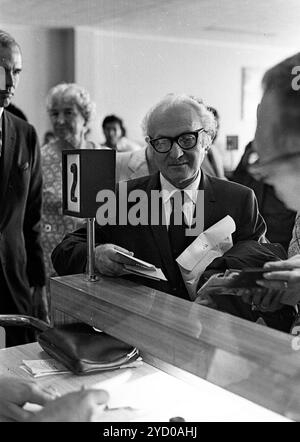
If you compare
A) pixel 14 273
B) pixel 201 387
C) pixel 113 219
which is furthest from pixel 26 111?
pixel 201 387

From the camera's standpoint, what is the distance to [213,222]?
1.84 m

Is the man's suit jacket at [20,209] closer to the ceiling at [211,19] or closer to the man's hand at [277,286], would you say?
the ceiling at [211,19]

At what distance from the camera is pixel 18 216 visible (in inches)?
94.9

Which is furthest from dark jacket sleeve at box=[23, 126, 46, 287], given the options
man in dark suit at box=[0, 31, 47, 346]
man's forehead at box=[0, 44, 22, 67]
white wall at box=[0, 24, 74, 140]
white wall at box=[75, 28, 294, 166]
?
white wall at box=[0, 24, 74, 140]

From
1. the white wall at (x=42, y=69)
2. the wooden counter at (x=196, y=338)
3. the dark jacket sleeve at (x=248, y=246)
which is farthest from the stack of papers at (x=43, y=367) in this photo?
the white wall at (x=42, y=69)

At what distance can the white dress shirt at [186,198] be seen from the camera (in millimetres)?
1866

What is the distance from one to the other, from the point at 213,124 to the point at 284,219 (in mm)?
390

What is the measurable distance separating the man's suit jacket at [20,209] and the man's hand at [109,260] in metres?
0.74

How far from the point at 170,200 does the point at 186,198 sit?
0.05 m

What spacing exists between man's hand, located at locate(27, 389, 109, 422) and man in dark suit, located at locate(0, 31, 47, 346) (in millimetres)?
1314

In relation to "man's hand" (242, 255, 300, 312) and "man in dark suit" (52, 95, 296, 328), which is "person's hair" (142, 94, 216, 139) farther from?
"man's hand" (242, 255, 300, 312)
